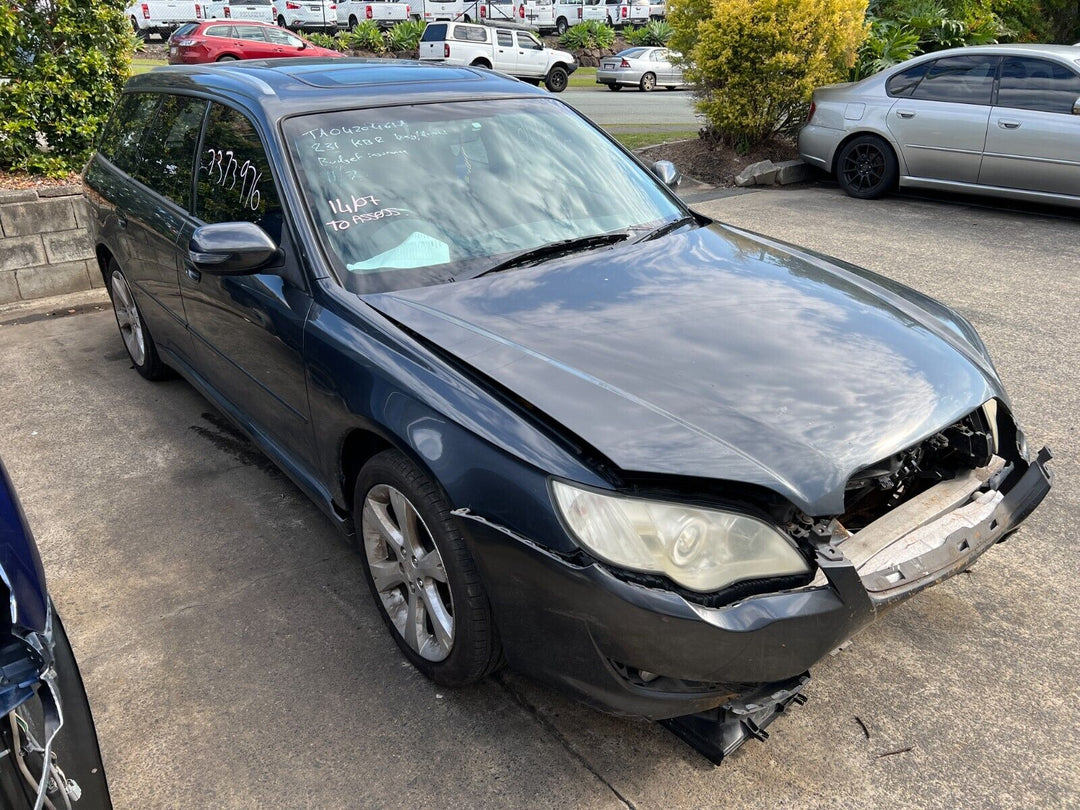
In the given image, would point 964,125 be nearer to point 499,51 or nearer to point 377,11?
point 499,51

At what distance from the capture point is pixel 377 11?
3722 cm

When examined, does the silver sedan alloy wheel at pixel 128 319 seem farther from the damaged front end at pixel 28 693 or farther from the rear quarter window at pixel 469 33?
the rear quarter window at pixel 469 33

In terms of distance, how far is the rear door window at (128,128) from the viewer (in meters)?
4.52

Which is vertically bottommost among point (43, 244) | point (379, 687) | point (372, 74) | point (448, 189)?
point (379, 687)

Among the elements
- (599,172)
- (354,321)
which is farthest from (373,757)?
(599,172)

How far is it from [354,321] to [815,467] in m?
1.44

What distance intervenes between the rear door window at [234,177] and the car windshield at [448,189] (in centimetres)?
16

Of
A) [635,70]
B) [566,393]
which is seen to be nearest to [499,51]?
[635,70]

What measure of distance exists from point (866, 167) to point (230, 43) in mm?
20129

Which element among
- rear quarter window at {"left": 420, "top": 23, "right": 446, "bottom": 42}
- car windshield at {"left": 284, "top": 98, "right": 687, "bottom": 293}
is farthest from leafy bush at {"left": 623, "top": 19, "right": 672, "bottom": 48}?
car windshield at {"left": 284, "top": 98, "right": 687, "bottom": 293}

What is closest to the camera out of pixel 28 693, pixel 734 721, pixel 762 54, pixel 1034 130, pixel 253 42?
pixel 28 693

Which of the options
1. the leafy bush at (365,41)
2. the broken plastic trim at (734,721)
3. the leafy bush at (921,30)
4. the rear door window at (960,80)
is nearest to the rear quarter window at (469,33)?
the leafy bush at (365,41)

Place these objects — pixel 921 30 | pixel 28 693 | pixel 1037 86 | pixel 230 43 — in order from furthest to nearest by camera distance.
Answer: pixel 230 43, pixel 921 30, pixel 1037 86, pixel 28 693

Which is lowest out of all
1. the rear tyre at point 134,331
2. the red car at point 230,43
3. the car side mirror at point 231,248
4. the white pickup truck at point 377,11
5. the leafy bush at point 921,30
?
the rear tyre at point 134,331
